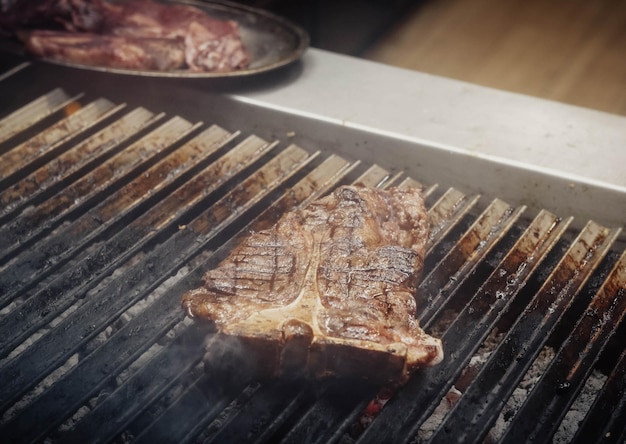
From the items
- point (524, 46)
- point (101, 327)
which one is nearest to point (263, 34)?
point (101, 327)

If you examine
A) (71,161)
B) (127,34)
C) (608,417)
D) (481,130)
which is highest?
(127,34)

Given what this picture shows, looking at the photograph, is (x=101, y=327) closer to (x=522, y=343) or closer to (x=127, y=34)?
(x=522, y=343)

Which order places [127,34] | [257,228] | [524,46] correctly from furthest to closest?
[524,46] < [127,34] < [257,228]

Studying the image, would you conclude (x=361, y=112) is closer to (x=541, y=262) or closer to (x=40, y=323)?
(x=541, y=262)

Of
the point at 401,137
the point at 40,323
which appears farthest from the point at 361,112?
the point at 40,323

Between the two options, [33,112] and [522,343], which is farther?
[33,112]

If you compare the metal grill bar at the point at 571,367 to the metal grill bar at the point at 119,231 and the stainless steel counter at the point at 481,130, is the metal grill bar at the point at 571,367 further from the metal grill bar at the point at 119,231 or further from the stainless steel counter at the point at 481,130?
the metal grill bar at the point at 119,231
